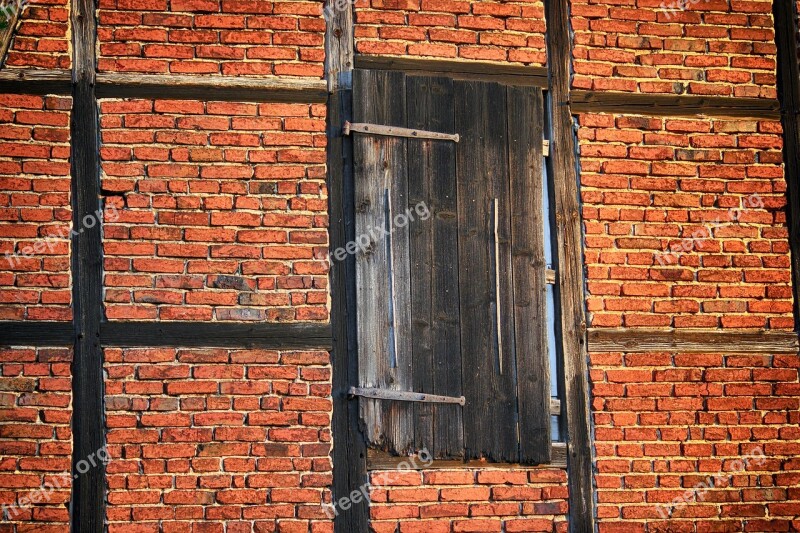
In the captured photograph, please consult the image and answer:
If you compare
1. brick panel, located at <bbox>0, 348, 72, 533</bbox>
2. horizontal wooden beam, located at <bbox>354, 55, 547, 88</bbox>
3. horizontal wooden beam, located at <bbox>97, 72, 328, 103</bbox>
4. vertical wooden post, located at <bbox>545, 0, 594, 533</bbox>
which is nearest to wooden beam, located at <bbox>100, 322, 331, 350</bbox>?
brick panel, located at <bbox>0, 348, 72, 533</bbox>

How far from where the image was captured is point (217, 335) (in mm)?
4711

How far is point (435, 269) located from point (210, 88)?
1520 millimetres

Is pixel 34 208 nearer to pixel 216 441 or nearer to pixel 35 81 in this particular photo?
pixel 35 81

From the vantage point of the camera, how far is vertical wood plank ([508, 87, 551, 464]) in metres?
4.89

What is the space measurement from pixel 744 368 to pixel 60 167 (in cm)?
380

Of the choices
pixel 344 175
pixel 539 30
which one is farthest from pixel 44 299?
pixel 539 30

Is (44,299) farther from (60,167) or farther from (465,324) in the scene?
(465,324)

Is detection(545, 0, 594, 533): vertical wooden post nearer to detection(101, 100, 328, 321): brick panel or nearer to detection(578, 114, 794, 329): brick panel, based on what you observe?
detection(578, 114, 794, 329): brick panel

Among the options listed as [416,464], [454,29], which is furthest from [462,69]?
[416,464]

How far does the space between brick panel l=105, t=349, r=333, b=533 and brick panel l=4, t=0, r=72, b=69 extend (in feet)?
5.07

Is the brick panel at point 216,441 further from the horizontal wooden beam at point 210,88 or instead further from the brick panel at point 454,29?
the brick panel at point 454,29

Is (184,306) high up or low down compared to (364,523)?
up

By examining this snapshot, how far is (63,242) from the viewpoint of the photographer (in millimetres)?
4680

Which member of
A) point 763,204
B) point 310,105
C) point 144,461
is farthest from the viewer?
point 763,204
